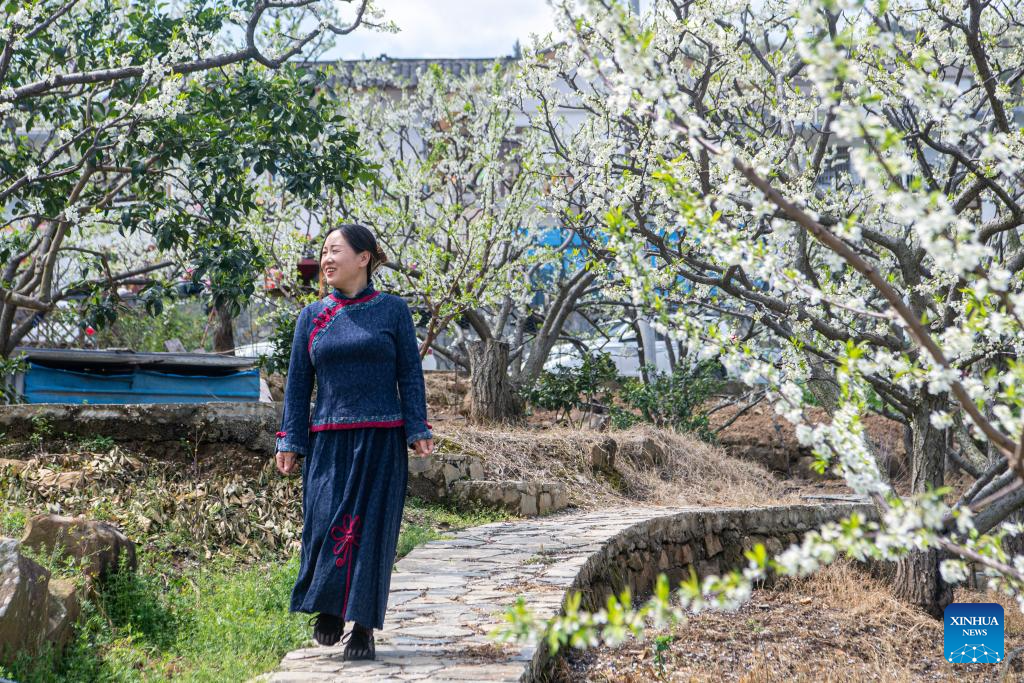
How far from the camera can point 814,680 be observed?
5.55 m

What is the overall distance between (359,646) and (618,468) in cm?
612

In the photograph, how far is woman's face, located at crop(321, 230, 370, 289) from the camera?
436 cm

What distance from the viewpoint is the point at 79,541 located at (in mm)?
4719

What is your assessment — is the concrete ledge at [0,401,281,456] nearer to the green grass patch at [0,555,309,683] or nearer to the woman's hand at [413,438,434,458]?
the green grass patch at [0,555,309,683]

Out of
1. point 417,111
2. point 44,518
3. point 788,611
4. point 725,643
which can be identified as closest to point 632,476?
point 788,611

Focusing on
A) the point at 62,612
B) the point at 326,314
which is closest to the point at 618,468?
the point at 326,314

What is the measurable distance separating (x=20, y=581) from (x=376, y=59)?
18.0 meters

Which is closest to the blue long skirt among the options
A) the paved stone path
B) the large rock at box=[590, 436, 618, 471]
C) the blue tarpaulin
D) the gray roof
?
the paved stone path

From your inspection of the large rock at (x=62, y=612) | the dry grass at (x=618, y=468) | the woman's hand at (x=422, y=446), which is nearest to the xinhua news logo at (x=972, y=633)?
the dry grass at (x=618, y=468)

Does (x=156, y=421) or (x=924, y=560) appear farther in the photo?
(x=924, y=560)

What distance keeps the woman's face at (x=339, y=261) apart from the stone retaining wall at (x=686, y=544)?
6.43 feet

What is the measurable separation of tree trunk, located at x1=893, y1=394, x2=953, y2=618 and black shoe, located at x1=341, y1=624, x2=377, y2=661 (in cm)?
468

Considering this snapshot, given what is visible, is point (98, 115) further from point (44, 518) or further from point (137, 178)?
point (44, 518)

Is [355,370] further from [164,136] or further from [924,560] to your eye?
[924,560]
